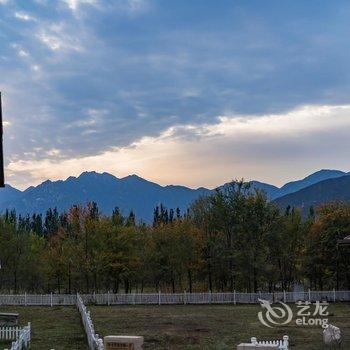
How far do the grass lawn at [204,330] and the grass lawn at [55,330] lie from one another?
1090 millimetres

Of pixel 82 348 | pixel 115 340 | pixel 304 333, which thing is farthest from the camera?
pixel 304 333

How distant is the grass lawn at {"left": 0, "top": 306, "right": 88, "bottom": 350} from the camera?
19000 mm

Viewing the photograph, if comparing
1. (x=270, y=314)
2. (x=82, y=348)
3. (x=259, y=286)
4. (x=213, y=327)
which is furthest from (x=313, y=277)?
(x=82, y=348)

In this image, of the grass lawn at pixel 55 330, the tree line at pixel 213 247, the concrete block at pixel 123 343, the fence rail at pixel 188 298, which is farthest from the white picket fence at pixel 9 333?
the tree line at pixel 213 247

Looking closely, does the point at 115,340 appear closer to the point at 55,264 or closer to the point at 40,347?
the point at 40,347

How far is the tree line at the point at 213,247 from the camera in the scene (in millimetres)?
44375

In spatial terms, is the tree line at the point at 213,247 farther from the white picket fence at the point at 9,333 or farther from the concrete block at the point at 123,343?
the concrete block at the point at 123,343

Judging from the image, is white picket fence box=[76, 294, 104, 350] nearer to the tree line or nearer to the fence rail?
the fence rail

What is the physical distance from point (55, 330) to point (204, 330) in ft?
20.5

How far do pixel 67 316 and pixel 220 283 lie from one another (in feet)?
73.6

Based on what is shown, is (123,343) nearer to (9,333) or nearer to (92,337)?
(92,337)

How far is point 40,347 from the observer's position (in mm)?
18578

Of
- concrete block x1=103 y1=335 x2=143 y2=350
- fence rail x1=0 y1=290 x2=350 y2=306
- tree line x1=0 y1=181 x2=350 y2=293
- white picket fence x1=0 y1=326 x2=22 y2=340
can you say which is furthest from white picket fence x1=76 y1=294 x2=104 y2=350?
tree line x1=0 y1=181 x2=350 y2=293

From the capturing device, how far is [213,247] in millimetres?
45406
